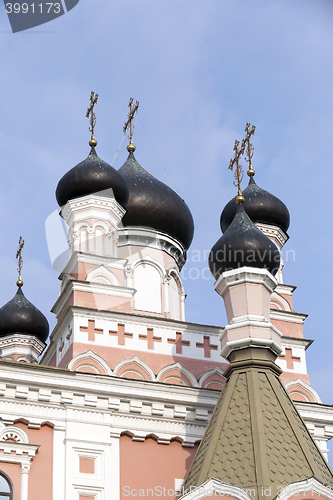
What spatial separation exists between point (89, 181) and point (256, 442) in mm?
4492

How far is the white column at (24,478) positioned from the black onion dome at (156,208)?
16.3ft

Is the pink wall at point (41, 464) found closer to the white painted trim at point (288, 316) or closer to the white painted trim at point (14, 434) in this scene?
the white painted trim at point (14, 434)

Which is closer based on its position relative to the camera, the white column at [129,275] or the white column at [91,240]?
the white column at [91,240]

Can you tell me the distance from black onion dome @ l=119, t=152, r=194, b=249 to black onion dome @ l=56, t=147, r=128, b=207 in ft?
3.67

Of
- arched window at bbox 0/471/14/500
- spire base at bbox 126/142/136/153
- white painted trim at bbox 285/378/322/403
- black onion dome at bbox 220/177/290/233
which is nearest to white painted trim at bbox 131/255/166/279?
black onion dome at bbox 220/177/290/233

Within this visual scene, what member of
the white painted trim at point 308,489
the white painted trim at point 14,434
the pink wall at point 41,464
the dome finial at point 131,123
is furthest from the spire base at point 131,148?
the white painted trim at point 308,489

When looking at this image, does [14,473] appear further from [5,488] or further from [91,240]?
[91,240]

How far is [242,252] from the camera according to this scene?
9.14 meters

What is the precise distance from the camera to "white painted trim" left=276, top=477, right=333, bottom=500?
7.28 m

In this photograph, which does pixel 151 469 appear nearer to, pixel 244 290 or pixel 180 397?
pixel 180 397

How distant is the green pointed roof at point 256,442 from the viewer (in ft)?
24.5

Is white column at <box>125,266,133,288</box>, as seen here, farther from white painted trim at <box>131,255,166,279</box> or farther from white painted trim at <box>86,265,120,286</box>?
white painted trim at <box>86,265,120,286</box>

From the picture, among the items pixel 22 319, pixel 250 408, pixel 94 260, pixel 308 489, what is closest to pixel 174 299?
pixel 94 260

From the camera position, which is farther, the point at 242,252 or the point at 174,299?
the point at 174,299
